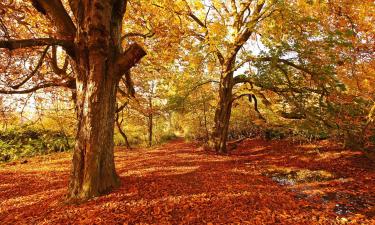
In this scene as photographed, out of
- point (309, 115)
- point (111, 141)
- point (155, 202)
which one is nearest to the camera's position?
point (155, 202)

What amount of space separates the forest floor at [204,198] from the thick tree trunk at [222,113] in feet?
15.8

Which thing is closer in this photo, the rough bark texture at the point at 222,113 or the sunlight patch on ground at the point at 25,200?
the sunlight patch on ground at the point at 25,200

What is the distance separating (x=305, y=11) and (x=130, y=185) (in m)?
11.6

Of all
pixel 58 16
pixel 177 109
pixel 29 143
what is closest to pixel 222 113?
pixel 177 109

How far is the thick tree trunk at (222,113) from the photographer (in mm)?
13401

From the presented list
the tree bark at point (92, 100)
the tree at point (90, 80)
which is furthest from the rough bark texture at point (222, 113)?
the tree bark at point (92, 100)

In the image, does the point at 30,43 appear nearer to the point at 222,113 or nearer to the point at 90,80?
the point at 90,80

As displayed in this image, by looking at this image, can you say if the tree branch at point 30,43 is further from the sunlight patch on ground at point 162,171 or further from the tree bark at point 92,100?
the sunlight patch on ground at point 162,171

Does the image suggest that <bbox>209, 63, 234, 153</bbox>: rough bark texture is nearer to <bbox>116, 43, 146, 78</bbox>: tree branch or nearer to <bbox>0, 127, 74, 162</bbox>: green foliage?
<bbox>116, 43, 146, 78</bbox>: tree branch

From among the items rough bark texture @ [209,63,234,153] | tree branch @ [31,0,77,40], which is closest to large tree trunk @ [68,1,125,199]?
tree branch @ [31,0,77,40]

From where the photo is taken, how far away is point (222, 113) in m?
13.5

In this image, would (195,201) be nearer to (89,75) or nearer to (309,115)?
(89,75)

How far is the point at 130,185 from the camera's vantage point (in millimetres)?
6102

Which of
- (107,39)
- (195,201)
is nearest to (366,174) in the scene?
(195,201)
